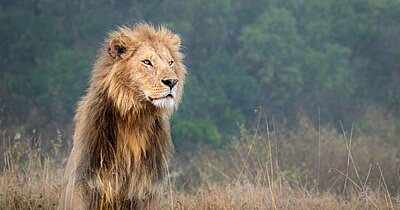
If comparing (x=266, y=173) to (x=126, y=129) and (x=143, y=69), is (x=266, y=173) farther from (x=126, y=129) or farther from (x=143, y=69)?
(x=143, y=69)

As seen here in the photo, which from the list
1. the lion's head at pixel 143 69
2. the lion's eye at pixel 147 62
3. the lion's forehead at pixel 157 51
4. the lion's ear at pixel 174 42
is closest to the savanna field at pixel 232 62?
the lion's ear at pixel 174 42

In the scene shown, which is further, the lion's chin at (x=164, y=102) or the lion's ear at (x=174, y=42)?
the lion's ear at (x=174, y=42)

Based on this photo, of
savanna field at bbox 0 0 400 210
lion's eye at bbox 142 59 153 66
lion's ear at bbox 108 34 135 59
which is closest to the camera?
lion's eye at bbox 142 59 153 66

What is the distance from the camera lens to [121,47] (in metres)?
5.84

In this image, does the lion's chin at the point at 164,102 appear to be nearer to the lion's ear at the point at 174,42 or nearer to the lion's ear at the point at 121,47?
the lion's ear at the point at 121,47

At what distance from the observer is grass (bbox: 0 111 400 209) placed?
23.7 ft

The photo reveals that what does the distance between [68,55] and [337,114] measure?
930 centimetres

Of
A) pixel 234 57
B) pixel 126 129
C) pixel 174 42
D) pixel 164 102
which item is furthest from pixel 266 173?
pixel 234 57

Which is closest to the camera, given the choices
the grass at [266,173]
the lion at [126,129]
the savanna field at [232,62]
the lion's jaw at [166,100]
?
the lion's jaw at [166,100]

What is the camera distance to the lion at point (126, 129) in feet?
18.2

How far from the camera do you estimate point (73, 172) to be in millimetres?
5672

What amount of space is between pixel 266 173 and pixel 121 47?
3.67 m

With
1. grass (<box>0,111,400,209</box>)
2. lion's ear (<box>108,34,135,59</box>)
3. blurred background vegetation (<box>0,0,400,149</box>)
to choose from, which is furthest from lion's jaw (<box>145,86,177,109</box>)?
blurred background vegetation (<box>0,0,400,149</box>)

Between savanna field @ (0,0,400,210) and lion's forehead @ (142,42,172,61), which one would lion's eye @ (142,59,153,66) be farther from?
savanna field @ (0,0,400,210)
